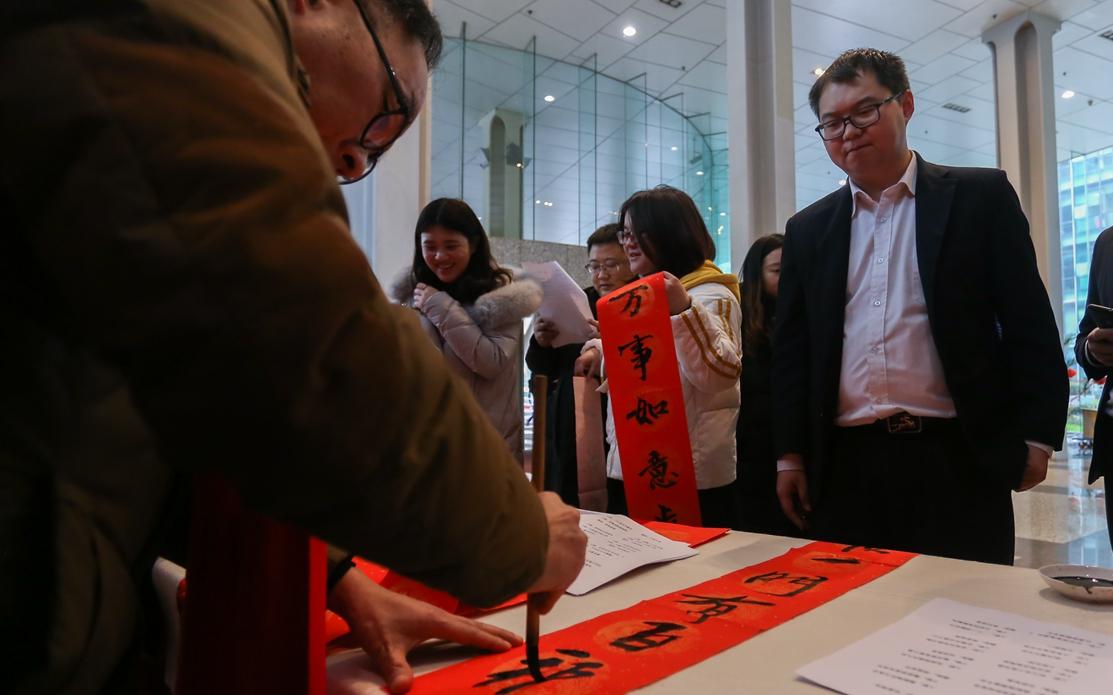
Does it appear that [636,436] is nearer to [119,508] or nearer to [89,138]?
[119,508]

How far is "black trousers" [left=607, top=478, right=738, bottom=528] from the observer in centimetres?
189

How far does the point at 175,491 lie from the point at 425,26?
53 cm

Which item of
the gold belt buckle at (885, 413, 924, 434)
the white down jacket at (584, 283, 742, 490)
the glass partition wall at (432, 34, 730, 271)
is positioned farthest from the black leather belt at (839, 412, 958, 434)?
the glass partition wall at (432, 34, 730, 271)

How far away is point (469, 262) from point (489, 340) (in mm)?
311

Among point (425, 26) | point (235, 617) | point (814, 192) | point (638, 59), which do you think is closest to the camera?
point (235, 617)

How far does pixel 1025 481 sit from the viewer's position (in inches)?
55.6

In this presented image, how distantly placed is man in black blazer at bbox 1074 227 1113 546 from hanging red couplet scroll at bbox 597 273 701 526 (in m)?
1.15

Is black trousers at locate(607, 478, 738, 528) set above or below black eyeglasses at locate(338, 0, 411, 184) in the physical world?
below

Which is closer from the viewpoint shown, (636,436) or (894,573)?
(894,573)

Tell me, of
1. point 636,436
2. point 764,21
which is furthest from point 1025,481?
point 764,21

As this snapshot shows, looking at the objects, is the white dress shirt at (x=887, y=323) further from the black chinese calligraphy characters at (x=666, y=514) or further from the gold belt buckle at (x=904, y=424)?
the black chinese calligraphy characters at (x=666, y=514)

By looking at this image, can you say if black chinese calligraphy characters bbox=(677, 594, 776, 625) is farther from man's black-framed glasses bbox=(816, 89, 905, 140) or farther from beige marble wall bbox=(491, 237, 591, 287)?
beige marble wall bbox=(491, 237, 591, 287)

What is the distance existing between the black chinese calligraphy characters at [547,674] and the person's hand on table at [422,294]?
1741 millimetres

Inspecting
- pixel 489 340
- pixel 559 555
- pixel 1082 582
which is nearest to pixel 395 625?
pixel 559 555
